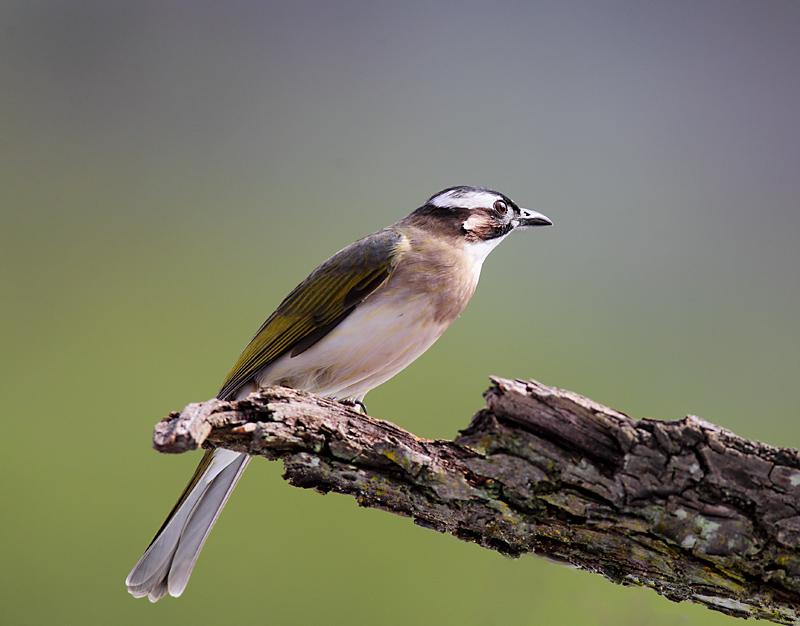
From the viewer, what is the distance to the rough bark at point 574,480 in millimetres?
1645

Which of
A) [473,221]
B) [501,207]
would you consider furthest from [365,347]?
[501,207]

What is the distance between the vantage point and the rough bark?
164 centimetres

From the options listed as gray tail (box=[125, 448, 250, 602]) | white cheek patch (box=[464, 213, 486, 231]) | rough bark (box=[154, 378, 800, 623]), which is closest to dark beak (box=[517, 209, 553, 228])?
white cheek patch (box=[464, 213, 486, 231])

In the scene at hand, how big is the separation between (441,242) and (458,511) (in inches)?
47.1

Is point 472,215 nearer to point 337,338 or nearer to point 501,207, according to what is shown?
Answer: point 501,207

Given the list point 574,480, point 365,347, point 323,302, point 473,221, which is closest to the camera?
point 574,480

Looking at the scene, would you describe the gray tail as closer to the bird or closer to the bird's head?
the bird

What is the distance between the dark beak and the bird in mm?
392

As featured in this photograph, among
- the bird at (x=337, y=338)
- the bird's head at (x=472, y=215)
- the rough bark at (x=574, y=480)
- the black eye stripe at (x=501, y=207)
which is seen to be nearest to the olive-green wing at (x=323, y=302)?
the bird at (x=337, y=338)

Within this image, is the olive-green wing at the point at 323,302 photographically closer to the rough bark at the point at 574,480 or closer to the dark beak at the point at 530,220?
the dark beak at the point at 530,220

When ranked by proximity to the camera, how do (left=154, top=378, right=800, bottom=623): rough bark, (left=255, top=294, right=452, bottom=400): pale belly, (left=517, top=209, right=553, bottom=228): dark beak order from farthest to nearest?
(left=517, top=209, right=553, bottom=228): dark beak, (left=255, top=294, right=452, bottom=400): pale belly, (left=154, top=378, right=800, bottom=623): rough bark

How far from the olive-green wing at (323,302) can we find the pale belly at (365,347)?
0.04 metres

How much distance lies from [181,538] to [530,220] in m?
1.88

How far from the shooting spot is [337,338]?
98.7 inches
